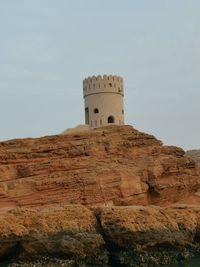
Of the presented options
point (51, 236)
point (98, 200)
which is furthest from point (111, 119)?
point (51, 236)

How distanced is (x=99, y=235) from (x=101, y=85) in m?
23.5

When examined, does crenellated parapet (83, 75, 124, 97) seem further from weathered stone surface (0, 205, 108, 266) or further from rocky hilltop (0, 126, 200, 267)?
weathered stone surface (0, 205, 108, 266)

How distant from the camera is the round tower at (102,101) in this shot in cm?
4028

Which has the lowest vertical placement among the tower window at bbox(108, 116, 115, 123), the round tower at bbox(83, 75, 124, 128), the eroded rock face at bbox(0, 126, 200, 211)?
the eroded rock face at bbox(0, 126, 200, 211)

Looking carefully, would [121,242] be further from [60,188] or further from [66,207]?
[60,188]

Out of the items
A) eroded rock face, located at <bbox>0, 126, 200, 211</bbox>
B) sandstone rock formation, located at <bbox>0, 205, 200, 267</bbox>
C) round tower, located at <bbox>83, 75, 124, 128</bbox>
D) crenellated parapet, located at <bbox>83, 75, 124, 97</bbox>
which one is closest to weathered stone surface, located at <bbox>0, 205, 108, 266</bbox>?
sandstone rock formation, located at <bbox>0, 205, 200, 267</bbox>

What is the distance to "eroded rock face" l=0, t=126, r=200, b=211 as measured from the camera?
21734 millimetres

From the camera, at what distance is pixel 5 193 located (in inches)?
838

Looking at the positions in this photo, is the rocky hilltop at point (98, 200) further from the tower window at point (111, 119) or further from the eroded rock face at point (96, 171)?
the tower window at point (111, 119)

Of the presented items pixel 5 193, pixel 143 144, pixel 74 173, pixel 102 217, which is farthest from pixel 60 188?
pixel 143 144

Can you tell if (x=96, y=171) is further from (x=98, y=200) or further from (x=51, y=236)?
(x=51, y=236)

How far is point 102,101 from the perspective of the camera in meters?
40.4

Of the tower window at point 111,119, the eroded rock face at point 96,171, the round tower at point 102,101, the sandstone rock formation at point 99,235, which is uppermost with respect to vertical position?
the round tower at point 102,101

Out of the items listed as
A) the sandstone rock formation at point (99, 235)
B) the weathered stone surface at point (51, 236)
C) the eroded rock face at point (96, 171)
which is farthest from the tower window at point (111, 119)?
the weathered stone surface at point (51, 236)
